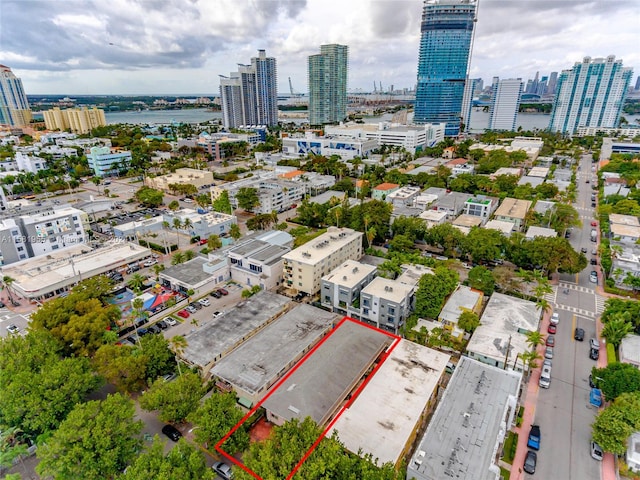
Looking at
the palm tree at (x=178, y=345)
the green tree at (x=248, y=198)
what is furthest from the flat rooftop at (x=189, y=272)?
the green tree at (x=248, y=198)

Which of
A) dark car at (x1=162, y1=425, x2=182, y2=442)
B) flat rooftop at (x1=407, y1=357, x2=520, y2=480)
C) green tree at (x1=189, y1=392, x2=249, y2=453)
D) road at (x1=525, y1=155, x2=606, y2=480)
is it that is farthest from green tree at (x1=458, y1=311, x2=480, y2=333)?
dark car at (x1=162, y1=425, x2=182, y2=442)

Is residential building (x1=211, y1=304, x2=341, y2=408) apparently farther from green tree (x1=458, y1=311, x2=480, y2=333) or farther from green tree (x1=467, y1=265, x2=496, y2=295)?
green tree (x1=467, y1=265, x2=496, y2=295)

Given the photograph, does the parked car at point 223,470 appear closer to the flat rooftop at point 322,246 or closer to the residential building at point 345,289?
the residential building at point 345,289

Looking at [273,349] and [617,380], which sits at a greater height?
[617,380]

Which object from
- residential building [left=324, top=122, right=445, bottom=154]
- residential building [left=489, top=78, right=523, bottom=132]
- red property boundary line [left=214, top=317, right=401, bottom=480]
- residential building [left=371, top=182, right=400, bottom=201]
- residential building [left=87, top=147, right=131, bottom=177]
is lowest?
red property boundary line [left=214, top=317, right=401, bottom=480]

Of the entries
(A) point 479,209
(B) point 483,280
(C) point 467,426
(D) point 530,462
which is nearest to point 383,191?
(A) point 479,209

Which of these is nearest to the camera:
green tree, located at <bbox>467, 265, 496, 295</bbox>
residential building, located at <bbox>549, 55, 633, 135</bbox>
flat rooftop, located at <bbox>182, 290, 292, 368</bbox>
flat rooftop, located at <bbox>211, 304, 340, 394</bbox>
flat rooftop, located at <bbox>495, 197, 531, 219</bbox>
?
flat rooftop, located at <bbox>211, 304, 340, 394</bbox>

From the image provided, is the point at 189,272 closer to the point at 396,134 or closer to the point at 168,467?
the point at 168,467
